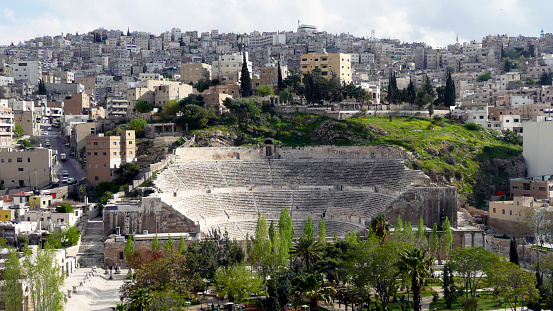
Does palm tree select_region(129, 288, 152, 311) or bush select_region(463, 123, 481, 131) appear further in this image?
bush select_region(463, 123, 481, 131)

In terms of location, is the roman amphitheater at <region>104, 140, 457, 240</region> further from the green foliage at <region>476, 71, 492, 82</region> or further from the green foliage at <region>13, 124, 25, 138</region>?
the green foliage at <region>476, 71, 492, 82</region>

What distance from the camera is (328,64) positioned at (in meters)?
101

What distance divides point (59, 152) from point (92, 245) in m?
28.6

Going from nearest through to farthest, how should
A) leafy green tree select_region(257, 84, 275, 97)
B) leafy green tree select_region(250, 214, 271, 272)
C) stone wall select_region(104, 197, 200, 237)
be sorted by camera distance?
leafy green tree select_region(250, 214, 271, 272)
stone wall select_region(104, 197, 200, 237)
leafy green tree select_region(257, 84, 275, 97)

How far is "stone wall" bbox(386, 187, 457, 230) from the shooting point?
60750 mm

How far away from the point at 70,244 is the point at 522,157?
155 feet

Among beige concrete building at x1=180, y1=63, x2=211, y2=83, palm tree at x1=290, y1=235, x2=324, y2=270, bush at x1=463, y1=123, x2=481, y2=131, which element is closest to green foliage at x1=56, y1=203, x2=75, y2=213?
palm tree at x1=290, y1=235, x2=324, y2=270

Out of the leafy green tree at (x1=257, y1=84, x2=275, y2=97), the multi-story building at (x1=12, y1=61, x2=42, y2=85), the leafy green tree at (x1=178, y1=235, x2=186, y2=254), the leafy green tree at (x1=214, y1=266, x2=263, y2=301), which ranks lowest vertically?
the leafy green tree at (x1=214, y1=266, x2=263, y2=301)

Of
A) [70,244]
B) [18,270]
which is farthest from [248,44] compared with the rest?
[18,270]

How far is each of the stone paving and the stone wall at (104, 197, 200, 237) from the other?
5.47m

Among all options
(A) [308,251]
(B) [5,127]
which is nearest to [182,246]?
(A) [308,251]

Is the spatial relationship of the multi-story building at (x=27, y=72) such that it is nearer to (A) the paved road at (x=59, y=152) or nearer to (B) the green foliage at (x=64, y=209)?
(A) the paved road at (x=59, y=152)

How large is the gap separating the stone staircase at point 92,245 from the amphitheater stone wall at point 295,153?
42.7 ft

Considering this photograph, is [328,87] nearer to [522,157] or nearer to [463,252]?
[522,157]
